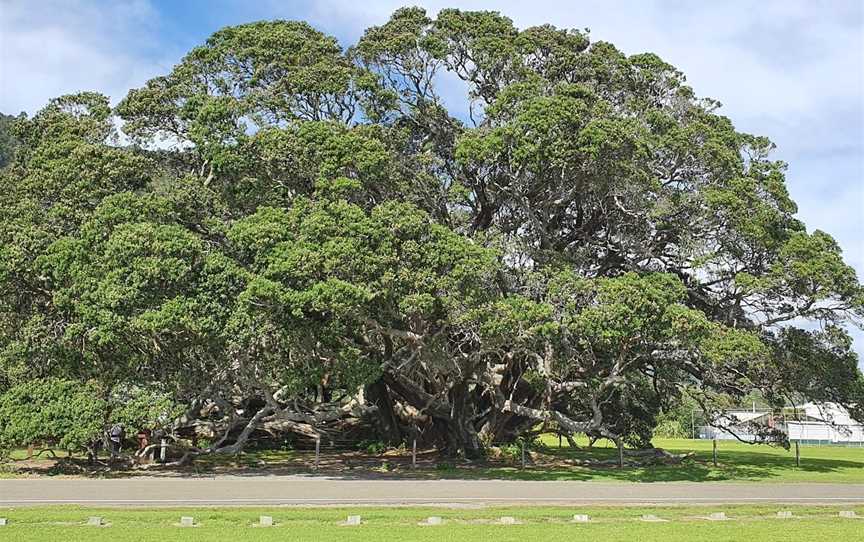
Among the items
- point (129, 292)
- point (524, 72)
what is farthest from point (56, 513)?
point (524, 72)

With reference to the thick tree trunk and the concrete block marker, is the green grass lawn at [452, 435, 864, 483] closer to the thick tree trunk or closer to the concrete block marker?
the thick tree trunk

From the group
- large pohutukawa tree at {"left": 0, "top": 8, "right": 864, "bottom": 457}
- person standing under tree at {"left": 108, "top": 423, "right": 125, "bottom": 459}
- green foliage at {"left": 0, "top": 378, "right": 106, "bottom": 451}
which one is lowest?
person standing under tree at {"left": 108, "top": 423, "right": 125, "bottom": 459}

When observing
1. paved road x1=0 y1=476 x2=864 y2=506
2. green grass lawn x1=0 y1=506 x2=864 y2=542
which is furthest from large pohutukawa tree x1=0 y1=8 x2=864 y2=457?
green grass lawn x1=0 y1=506 x2=864 y2=542

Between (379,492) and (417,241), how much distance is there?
6464 mm

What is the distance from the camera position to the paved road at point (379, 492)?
14.1 metres

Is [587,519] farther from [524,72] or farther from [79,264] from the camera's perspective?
[524,72]

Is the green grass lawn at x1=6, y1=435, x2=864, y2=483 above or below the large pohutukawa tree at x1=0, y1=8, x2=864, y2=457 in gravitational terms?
below

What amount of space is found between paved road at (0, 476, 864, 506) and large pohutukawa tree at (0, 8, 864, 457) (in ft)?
11.2

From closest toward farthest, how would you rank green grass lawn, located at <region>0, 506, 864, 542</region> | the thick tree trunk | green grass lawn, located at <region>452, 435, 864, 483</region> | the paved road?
green grass lawn, located at <region>0, 506, 864, 542</region> → the paved road → green grass lawn, located at <region>452, 435, 864, 483</region> → the thick tree trunk

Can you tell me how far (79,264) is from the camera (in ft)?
63.8

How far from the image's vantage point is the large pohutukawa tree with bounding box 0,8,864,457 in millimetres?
19562

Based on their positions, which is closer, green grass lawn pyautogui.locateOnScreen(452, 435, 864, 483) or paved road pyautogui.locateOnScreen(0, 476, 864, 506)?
paved road pyautogui.locateOnScreen(0, 476, 864, 506)

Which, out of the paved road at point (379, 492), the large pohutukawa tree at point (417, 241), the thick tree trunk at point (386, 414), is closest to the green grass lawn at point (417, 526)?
the paved road at point (379, 492)

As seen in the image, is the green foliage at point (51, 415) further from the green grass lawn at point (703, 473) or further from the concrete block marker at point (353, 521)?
the concrete block marker at point (353, 521)
